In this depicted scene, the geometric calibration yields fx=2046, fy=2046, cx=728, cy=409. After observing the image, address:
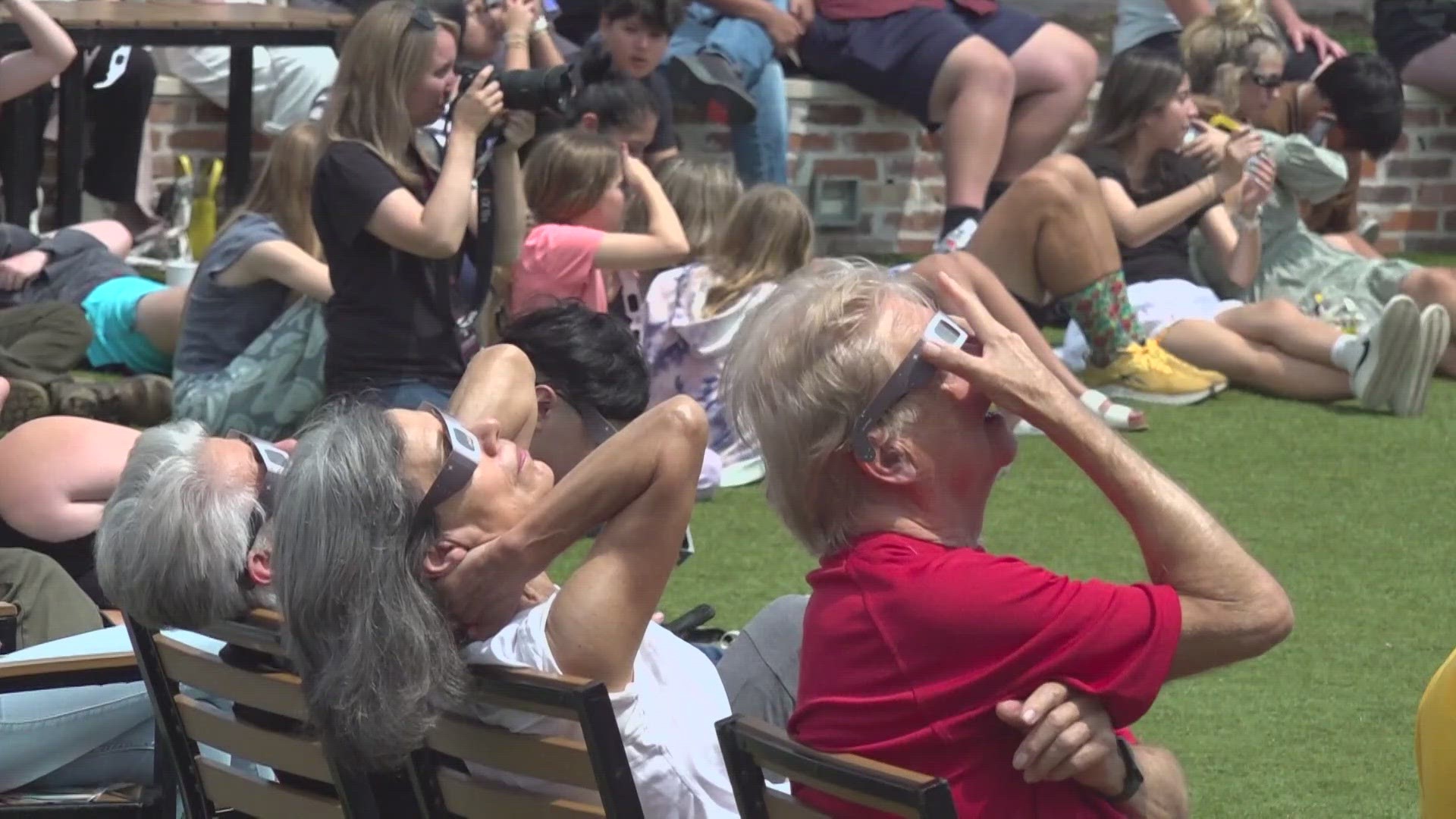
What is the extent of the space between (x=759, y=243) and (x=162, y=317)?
1.89m

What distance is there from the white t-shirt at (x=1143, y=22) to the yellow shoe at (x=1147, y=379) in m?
2.76

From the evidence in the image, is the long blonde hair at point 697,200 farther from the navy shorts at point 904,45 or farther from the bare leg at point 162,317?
the navy shorts at point 904,45

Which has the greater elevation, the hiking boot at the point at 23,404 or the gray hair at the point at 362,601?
the gray hair at the point at 362,601

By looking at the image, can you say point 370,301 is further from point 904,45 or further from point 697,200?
point 904,45

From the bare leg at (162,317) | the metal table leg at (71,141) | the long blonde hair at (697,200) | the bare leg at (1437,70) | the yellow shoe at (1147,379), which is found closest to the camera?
the long blonde hair at (697,200)

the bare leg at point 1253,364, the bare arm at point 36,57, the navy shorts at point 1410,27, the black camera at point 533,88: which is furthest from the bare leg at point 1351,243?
the bare arm at point 36,57

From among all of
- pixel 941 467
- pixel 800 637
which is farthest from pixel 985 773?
pixel 800 637

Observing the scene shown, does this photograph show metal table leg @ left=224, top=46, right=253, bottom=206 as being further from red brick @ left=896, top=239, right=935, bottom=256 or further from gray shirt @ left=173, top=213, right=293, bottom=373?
red brick @ left=896, top=239, right=935, bottom=256

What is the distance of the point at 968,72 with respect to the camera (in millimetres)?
7598

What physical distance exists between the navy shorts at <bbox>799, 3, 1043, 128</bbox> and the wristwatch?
19.1ft

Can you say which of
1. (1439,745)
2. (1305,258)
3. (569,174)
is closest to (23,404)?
(569,174)

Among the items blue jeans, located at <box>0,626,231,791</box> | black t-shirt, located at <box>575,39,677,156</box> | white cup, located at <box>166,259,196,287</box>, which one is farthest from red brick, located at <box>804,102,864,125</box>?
blue jeans, located at <box>0,626,231,791</box>

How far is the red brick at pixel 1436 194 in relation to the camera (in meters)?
9.21

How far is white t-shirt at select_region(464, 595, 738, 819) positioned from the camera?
2.22m
